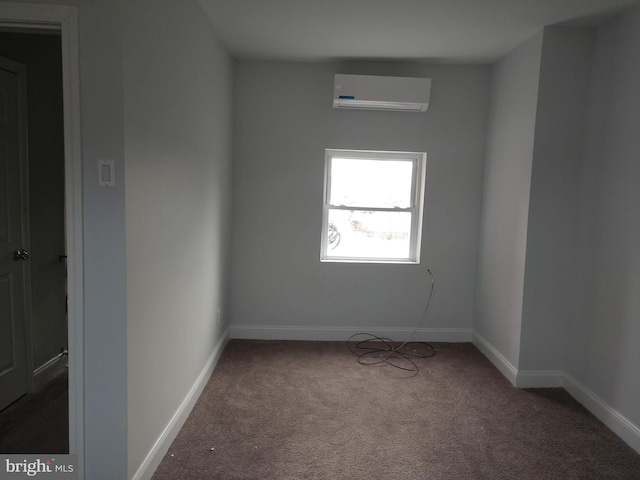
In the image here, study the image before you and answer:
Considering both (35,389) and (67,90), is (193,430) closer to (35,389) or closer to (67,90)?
(35,389)

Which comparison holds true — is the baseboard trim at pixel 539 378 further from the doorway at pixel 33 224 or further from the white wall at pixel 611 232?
the doorway at pixel 33 224

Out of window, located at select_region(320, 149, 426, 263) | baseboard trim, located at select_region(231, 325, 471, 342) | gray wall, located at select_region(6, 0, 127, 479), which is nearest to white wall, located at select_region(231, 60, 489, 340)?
baseboard trim, located at select_region(231, 325, 471, 342)

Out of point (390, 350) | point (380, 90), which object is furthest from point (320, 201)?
point (390, 350)

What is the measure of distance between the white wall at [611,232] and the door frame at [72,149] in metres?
2.96

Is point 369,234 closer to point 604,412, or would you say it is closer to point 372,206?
point 372,206

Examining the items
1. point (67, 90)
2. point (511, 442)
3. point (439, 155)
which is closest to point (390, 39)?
point (439, 155)

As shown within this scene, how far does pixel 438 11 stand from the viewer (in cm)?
268

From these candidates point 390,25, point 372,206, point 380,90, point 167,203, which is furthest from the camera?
point 372,206

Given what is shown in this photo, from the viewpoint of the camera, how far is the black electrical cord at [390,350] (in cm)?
357

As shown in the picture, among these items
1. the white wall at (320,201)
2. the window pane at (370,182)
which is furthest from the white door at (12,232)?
the window pane at (370,182)

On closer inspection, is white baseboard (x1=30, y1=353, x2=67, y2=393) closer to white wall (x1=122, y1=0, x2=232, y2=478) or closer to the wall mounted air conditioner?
white wall (x1=122, y1=0, x2=232, y2=478)

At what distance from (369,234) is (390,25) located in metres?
1.89

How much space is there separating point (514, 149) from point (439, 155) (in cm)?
74

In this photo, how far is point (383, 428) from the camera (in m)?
2.53
